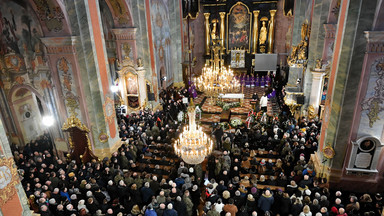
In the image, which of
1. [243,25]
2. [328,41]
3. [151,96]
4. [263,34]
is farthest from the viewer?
[243,25]

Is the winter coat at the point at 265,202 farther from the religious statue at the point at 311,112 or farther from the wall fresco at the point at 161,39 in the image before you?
the wall fresco at the point at 161,39

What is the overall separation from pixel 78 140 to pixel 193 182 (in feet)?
17.1

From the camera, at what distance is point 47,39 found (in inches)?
363

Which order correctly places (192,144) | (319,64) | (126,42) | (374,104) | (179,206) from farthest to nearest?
(126,42) → (319,64) → (192,144) → (374,104) → (179,206)

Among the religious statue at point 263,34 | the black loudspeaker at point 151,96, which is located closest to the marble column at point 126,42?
the black loudspeaker at point 151,96

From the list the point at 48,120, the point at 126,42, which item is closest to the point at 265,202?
the point at 48,120

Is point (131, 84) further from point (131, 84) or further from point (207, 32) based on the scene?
point (207, 32)

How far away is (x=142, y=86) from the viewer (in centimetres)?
1515

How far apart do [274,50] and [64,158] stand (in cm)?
2139

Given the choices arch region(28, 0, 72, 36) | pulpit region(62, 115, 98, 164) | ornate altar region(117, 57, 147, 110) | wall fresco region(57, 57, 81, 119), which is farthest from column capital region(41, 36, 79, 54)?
ornate altar region(117, 57, 147, 110)

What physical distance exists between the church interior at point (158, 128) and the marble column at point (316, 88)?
55 mm

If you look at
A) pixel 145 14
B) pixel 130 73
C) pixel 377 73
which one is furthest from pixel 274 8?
pixel 377 73

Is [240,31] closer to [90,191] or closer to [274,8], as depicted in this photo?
[274,8]

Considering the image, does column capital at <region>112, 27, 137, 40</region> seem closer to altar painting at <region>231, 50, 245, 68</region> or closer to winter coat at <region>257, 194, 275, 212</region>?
winter coat at <region>257, 194, 275, 212</region>
